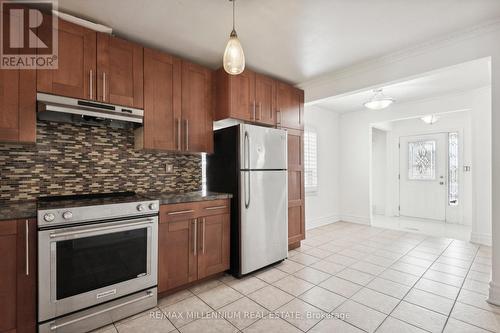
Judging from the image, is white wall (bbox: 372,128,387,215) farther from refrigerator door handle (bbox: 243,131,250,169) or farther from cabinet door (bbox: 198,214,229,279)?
cabinet door (bbox: 198,214,229,279)

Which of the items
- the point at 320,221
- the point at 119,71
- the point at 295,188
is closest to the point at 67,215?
the point at 119,71

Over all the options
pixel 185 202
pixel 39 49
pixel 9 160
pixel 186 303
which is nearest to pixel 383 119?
pixel 185 202

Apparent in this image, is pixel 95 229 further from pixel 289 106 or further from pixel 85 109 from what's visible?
pixel 289 106

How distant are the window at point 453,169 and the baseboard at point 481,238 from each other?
162 cm

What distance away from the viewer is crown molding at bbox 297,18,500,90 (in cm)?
221

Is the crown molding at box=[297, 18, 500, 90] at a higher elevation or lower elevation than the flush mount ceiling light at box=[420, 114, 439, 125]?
higher

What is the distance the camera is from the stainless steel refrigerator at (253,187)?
2645mm

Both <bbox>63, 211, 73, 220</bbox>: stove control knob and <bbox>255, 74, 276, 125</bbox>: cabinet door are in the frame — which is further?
<bbox>255, 74, 276, 125</bbox>: cabinet door

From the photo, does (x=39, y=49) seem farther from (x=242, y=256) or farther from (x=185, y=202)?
(x=242, y=256)

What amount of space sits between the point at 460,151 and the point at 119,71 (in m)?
6.38

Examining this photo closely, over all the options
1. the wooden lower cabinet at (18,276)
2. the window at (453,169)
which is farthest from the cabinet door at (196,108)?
the window at (453,169)

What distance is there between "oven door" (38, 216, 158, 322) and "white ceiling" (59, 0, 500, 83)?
1.74 metres

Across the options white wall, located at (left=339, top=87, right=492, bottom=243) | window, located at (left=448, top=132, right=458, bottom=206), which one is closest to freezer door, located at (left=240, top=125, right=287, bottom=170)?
white wall, located at (left=339, top=87, right=492, bottom=243)

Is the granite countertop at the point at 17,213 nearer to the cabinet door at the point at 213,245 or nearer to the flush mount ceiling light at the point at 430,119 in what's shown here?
the cabinet door at the point at 213,245
